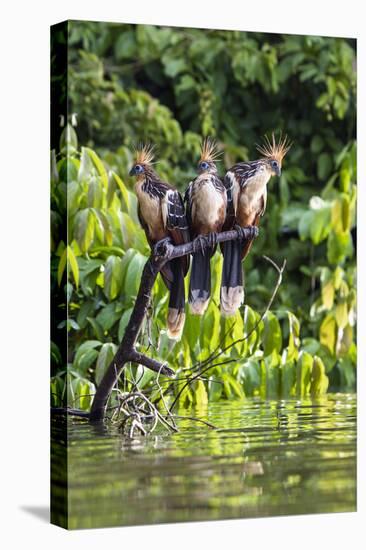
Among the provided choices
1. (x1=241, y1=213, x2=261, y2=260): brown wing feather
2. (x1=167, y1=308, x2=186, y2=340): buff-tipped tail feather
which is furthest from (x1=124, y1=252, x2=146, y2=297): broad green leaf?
(x1=241, y1=213, x2=261, y2=260): brown wing feather

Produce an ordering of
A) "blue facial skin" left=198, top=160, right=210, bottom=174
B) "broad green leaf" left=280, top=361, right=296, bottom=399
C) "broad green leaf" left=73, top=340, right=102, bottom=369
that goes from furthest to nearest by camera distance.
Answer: "broad green leaf" left=280, top=361, right=296, bottom=399 → "blue facial skin" left=198, top=160, right=210, bottom=174 → "broad green leaf" left=73, top=340, right=102, bottom=369

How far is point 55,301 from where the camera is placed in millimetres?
6781

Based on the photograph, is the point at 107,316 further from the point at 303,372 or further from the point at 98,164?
the point at 303,372

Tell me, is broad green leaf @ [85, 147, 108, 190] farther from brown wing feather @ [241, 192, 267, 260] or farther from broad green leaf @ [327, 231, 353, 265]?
broad green leaf @ [327, 231, 353, 265]

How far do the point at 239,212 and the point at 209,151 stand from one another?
1.12ft

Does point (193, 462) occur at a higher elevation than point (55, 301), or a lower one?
lower

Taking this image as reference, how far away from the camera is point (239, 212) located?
23.2ft

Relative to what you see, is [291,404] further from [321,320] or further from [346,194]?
[346,194]

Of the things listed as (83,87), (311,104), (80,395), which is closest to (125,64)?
(83,87)

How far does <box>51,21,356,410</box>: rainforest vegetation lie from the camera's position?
6.74 metres

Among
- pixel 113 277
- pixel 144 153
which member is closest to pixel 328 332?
pixel 113 277

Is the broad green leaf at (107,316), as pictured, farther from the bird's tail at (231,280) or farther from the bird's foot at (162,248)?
the bird's tail at (231,280)

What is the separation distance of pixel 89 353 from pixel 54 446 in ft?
1.59

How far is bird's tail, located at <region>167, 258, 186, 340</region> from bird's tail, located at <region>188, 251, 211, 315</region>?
0.05 meters
